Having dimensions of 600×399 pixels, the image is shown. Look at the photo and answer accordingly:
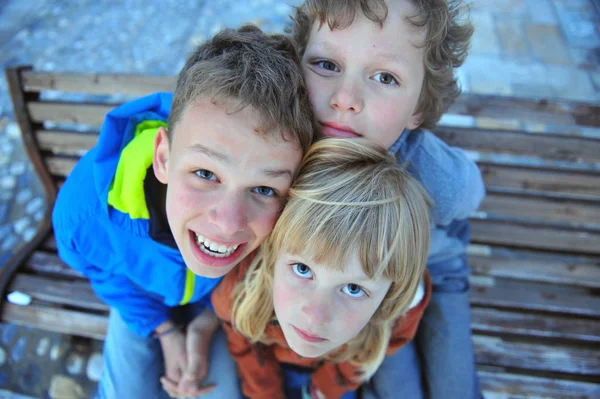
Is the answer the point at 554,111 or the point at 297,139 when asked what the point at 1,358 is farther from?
the point at 554,111

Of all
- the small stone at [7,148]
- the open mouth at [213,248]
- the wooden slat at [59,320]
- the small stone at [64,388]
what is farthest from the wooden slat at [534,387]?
the small stone at [7,148]

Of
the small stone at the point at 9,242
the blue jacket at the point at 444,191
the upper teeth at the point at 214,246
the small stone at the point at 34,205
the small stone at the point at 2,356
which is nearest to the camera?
the upper teeth at the point at 214,246

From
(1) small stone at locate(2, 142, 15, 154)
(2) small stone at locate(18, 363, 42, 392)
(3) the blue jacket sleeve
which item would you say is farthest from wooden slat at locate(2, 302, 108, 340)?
(1) small stone at locate(2, 142, 15, 154)

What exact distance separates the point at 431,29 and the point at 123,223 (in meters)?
1.13

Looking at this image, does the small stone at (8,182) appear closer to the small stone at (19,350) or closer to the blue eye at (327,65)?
the small stone at (19,350)

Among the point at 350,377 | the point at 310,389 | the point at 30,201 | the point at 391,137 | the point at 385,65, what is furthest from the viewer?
the point at 30,201

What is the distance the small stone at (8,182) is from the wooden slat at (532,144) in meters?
2.63

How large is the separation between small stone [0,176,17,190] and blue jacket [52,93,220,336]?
5.30ft

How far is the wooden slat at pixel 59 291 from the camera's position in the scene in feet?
7.30

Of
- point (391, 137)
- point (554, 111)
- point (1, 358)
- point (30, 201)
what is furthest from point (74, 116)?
point (554, 111)

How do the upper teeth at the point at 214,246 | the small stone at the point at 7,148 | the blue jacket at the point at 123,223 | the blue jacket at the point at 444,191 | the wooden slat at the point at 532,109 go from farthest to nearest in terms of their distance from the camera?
the small stone at the point at 7,148
the wooden slat at the point at 532,109
the blue jacket at the point at 444,191
the blue jacket at the point at 123,223
the upper teeth at the point at 214,246

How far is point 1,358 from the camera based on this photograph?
2.35 metres

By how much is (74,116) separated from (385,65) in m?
1.56

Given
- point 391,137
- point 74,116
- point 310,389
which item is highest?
point 391,137
